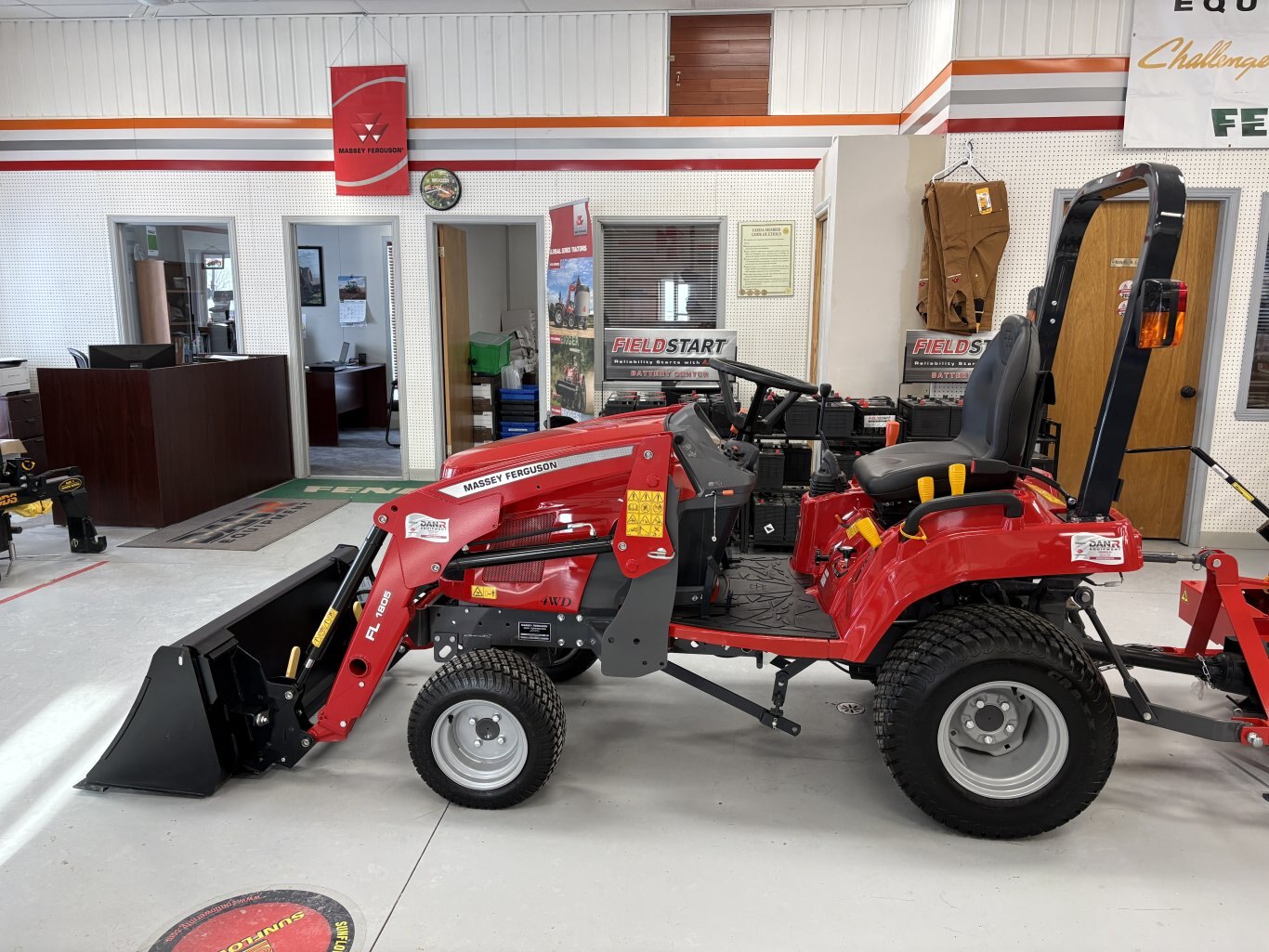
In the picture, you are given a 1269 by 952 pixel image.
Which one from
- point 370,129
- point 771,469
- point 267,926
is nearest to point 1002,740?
point 267,926

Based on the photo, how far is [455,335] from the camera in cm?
752

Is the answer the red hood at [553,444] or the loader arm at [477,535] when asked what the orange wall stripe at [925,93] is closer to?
the red hood at [553,444]

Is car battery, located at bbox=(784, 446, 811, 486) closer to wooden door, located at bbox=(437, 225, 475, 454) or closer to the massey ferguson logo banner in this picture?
wooden door, located at bbox=(437, 225, 475, 454)

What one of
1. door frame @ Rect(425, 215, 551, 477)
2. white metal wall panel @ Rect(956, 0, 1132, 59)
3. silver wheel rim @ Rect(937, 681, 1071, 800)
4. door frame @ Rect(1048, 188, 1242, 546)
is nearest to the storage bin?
door frame @ Rect(425, 215, 551, 477)

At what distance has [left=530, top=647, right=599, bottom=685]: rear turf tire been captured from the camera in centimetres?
332

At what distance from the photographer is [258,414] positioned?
6.96m

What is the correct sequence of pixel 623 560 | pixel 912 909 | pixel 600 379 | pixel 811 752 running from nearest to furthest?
pixel 912 909 < pixel 623 560 < pixel 811 752 < pixel 600 379

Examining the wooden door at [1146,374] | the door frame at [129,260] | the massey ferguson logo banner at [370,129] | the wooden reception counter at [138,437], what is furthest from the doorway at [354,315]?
the wooden door at [1146,374]

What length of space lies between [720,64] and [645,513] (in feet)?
17.0

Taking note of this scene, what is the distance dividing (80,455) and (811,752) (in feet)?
17.2

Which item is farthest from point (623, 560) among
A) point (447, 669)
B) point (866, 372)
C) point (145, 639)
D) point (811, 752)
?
point (866, 372)

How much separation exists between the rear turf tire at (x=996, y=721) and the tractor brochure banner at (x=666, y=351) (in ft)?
14.7

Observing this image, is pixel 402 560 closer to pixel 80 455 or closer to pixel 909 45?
pixel 80 455

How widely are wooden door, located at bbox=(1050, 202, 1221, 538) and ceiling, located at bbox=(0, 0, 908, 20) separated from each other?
2.39 metres
